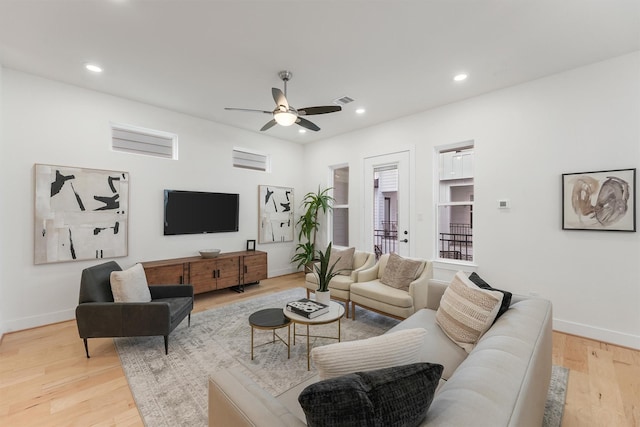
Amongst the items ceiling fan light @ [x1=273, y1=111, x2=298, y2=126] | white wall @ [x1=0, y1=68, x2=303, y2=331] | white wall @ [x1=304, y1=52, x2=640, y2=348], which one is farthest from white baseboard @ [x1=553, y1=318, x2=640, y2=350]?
white wall @ [x1=0, y1=68, x2=303, y2=331]

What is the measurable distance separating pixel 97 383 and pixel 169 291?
3.58 ft

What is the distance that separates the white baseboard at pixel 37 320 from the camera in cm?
321

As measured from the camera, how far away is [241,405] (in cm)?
104

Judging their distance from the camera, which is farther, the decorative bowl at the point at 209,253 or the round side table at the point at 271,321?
the decorative bowl at the point at 209,253

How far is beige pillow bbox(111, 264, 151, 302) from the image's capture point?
110 inches

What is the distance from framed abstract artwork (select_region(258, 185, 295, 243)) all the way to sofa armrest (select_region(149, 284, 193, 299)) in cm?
236

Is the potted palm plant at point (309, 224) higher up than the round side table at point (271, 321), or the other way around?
the potted palm plant at point (309, 224)

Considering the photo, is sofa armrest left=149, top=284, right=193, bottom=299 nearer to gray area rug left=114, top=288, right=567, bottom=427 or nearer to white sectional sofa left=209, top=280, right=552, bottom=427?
gray area rug left=114, top=288, right=567, bottom=427

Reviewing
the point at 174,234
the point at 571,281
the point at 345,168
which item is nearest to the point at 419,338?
the point at 571,281

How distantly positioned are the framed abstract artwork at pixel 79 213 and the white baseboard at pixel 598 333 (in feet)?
18.8

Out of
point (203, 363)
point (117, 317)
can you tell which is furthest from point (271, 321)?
point (117, 317)

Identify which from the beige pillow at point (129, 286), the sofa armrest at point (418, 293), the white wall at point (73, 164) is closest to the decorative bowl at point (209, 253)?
the white wall at point (73, 164)

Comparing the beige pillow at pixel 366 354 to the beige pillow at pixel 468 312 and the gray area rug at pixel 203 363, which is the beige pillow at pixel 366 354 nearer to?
the beige pillow at pixel 468 312

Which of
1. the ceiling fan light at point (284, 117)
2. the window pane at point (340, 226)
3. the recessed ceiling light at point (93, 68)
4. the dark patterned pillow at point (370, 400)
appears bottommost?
the dark patterned pillow at point (370, 400)
